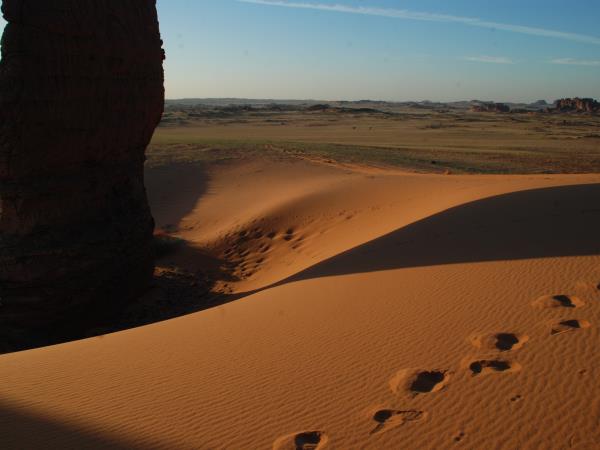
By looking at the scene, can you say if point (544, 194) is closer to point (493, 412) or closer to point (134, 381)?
point (493, 412)

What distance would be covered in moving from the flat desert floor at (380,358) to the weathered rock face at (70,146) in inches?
81.2

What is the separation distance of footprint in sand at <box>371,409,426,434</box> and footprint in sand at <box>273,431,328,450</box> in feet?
1.18

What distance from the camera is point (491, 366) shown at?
4.24 m

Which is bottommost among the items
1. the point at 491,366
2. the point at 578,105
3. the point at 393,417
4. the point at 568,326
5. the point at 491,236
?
the point at 393,417

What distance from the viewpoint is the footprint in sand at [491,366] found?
4.17 metres

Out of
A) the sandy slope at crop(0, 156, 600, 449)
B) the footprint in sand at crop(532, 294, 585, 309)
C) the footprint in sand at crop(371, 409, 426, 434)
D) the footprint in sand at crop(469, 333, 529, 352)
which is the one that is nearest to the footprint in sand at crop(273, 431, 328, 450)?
the sandy slope at crop(0, 156, 600, 449)

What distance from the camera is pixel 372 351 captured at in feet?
15.5

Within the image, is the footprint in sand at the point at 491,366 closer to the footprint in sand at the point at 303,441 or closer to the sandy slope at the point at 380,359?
the sandy slope at the point at 380,359

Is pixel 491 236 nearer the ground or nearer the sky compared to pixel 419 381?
nearer the sky

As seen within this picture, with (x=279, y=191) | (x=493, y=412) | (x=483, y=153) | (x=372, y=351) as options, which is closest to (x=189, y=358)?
(x=372, y=351)

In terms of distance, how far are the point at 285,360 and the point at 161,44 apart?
637 cm

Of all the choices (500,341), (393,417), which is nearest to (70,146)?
(393,417)

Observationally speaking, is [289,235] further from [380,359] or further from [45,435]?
[45,435]

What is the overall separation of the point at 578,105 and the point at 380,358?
10296 centimetres
